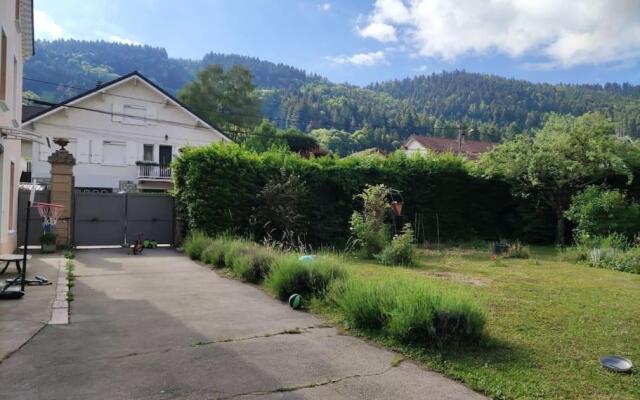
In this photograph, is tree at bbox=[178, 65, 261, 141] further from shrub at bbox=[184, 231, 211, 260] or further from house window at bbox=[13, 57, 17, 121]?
shrub at bbox=[184, 231, 211, 260]

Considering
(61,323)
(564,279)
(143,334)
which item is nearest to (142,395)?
(143,334)

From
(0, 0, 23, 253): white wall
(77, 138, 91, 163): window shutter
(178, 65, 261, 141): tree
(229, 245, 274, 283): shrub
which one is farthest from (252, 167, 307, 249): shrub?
(178, 65, 261, 141): tree

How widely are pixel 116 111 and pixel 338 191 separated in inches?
837

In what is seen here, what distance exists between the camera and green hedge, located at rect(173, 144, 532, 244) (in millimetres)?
14000

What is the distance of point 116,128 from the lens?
31.9m

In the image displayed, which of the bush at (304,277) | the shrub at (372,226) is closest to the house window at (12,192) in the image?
the bush at (304,277)

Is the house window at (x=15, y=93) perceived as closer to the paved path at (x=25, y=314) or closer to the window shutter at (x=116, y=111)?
the paved path at (x=25, y=314)

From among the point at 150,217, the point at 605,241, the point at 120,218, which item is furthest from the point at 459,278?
the point at 120,218

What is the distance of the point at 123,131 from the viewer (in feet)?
105

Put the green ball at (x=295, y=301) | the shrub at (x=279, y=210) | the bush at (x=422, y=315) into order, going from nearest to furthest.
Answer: the bush at (x=422, y=315) → the green ball at (x=295, y=301) → the shrub at (x=279, y=210)

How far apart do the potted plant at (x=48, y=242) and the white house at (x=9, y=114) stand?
0.70 m

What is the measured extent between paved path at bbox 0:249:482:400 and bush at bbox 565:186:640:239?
12.1 m

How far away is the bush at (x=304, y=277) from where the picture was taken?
7.14 metres

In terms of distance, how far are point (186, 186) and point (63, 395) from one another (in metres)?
11.2
